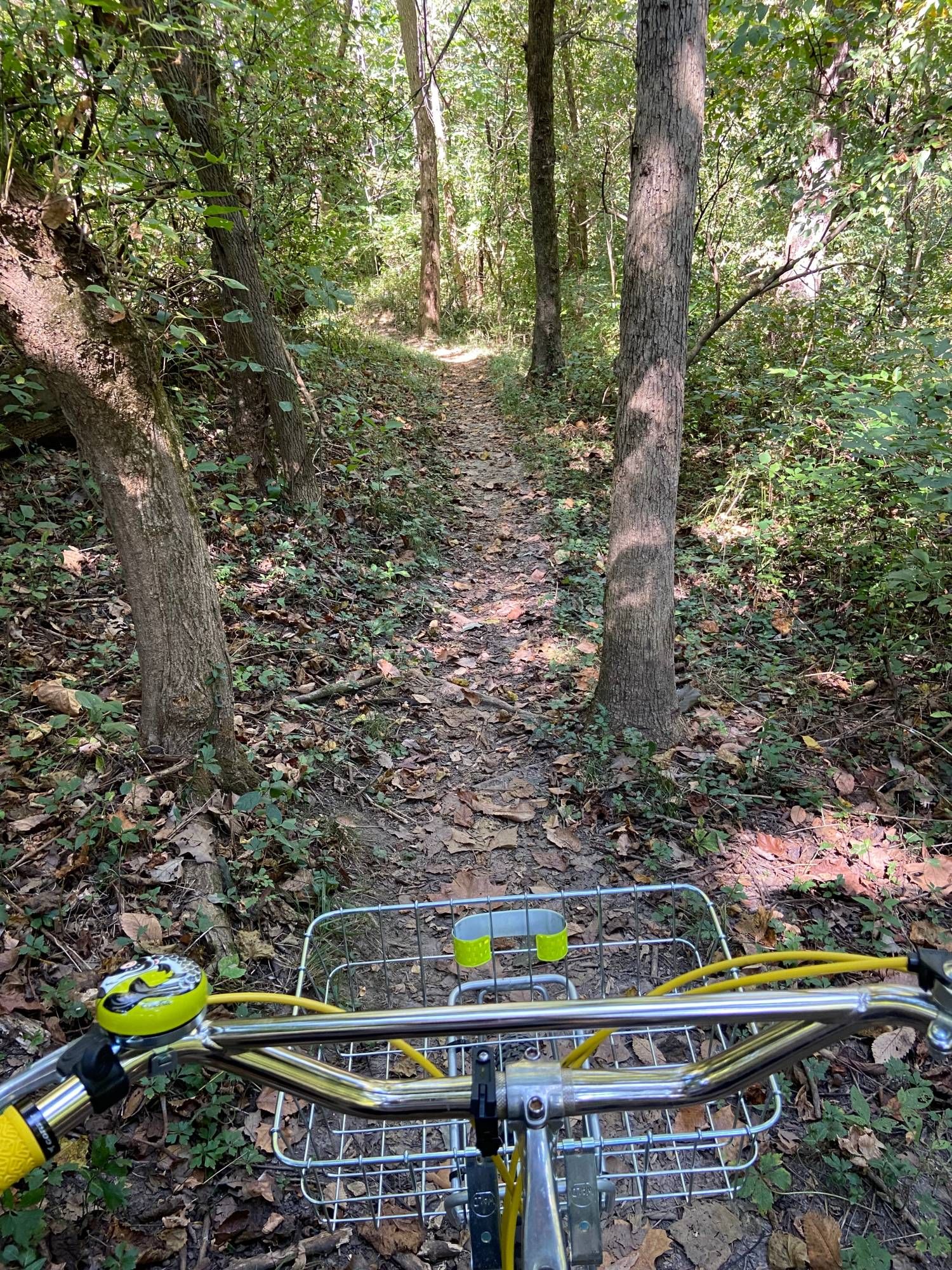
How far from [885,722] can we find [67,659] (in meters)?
4.74

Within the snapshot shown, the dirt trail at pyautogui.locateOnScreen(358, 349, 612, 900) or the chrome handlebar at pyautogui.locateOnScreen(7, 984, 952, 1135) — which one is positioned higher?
the chrome handlebar at pyautogui.locateOnScreen(7, 984, 952, 1135)

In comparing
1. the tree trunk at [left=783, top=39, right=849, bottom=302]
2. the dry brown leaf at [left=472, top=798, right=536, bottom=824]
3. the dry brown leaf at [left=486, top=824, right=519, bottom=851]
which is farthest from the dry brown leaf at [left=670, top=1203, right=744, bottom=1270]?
the tree trunk at [left=783, top=39, right=849, bottom=302]

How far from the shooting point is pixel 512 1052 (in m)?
2.35

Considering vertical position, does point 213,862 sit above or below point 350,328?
below

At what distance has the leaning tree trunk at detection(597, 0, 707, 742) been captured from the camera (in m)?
3.73

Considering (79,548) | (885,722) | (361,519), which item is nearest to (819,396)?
(885,722)

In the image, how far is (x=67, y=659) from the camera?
4145 millimetres

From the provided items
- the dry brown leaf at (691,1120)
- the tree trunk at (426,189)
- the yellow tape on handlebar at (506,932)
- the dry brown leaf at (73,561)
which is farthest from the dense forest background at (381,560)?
the tree trunk at (426,189)

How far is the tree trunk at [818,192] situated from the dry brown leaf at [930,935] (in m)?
5.74

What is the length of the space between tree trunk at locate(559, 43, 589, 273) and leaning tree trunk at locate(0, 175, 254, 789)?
54.3ft

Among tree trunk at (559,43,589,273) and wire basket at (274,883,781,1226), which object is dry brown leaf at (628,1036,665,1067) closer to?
wire basket at (274,883,781,1226)

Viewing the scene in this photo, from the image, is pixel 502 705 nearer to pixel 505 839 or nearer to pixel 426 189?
pixel 505 839

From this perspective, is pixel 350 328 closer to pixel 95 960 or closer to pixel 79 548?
pixel 79 548

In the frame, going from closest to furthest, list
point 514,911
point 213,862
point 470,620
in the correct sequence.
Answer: point 514,911
point 213,862
point 470,620
